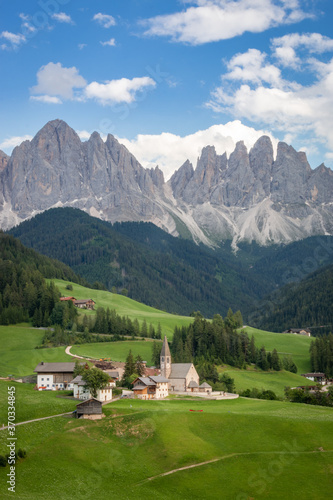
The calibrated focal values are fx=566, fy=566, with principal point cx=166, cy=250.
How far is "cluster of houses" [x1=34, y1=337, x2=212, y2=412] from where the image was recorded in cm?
9506

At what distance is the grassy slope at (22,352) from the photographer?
122812 mm

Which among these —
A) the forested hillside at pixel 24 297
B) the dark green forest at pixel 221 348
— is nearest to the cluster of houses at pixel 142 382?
the dark green forest at pixel 221 348

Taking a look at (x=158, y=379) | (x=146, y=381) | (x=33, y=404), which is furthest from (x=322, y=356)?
(x=33, y=404)

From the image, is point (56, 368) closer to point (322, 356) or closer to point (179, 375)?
point (179, 375)

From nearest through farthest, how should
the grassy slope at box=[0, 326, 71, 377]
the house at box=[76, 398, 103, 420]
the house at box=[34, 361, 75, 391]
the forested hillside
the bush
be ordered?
the bush
the house at box=[76, 398, 103, 420]
the house at box=[34, 361, 75, 391]
the grassy slope at box=[0, 326, 71, 377]
the forested hillside

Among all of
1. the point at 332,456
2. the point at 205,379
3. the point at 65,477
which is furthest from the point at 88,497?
the point at 205,379

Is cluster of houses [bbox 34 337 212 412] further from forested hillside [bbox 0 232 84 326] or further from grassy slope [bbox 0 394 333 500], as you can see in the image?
forested hillside [bbox 0 232 84 326]

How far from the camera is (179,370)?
4653 inches

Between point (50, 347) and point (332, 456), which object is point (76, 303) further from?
point (332, 456)

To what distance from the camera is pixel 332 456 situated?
2623 inches

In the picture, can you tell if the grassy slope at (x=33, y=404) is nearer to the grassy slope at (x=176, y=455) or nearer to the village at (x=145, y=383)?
the grassy slope at (x=176, y=455)

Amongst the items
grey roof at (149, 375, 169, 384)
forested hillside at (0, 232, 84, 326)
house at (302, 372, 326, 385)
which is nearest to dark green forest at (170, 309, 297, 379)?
house at (302, 372, 326, 385)

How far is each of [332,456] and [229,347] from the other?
293ft

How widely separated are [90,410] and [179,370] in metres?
43.9
